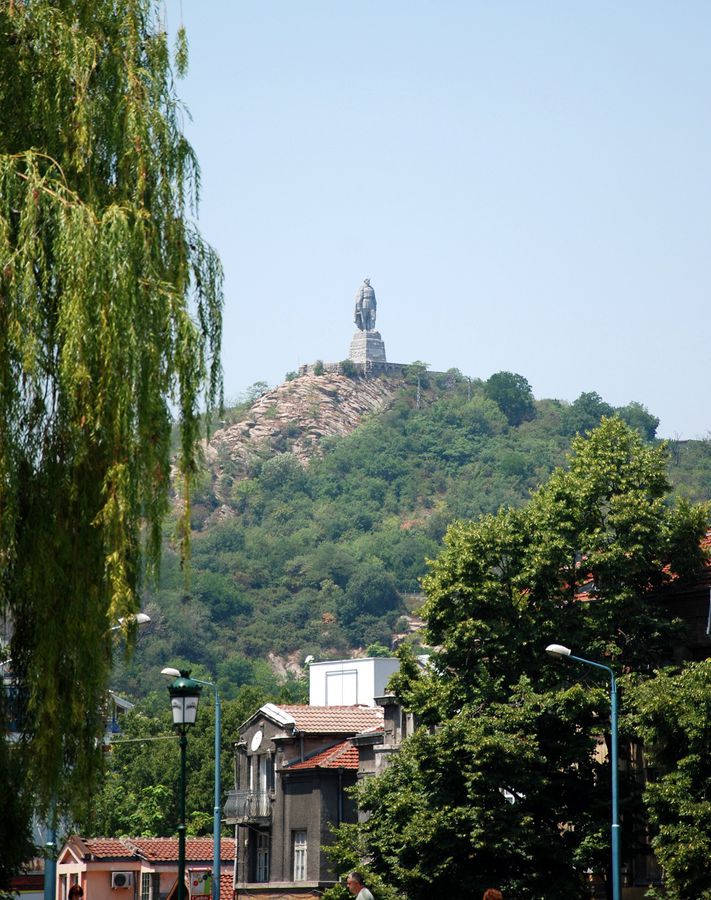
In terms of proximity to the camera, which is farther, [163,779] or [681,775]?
[163,779]

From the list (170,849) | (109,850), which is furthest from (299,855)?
(109,850)

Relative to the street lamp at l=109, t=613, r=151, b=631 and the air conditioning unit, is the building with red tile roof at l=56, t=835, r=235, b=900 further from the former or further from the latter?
the street lamp at l=109, t=613, r=151, b=631

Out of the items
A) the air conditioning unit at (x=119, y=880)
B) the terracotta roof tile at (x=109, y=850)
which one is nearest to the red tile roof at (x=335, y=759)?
the terracotta roof tile at (x=109, y=850)

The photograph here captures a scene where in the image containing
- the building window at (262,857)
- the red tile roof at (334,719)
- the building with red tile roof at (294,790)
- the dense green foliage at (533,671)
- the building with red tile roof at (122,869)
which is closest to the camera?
the dense green foliage at (533,671)

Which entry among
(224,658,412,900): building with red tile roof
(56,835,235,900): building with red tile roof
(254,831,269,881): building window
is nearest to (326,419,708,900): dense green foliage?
(224,658,412,900): building with red tile roof

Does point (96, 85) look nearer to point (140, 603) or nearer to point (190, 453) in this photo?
point (190, 453)

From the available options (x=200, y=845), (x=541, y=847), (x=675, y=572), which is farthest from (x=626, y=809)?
(x=200, y=845)

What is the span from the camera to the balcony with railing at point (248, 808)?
67.4 metres

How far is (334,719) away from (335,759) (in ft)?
16.8

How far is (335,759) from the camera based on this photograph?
64.7 metres

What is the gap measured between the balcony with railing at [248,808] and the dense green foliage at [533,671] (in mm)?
22283

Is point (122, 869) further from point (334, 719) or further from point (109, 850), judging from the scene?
point (334, 719)

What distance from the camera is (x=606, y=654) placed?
43.9 metres

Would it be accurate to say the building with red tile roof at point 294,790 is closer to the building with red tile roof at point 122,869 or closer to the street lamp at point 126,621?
the building with red tile roof at point 122,869
